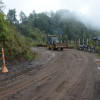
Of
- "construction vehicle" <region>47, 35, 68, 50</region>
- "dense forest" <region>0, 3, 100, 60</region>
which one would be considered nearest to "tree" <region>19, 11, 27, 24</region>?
"dense forest" <region>0, 3, 100, 60</region>

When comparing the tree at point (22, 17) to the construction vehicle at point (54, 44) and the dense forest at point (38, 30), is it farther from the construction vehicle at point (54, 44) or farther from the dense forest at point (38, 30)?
the construction vehicle at point (54, 44)

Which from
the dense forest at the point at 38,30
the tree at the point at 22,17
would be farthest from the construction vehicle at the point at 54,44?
A: the tree at the point at 22,17

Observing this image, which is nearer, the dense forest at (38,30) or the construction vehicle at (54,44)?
the dense forest at (38,30)

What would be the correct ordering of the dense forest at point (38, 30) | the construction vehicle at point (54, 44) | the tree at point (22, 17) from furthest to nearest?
the tree at point (22, 17) < the construction vehicle at point (54, 44) < the dense forest at point (38, 30)

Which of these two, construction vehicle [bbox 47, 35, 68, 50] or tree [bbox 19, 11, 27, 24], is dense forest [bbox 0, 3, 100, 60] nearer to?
tree [bbox 19, 11, 27, 24]

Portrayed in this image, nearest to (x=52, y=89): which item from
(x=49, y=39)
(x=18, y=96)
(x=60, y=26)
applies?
(x=18, y=96)

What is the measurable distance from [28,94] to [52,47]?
23.4 m

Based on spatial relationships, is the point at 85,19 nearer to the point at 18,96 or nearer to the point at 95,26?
the point at 95,26

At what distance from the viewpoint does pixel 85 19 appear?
129000 mm

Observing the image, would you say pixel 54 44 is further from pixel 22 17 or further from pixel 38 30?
pixel 22 17

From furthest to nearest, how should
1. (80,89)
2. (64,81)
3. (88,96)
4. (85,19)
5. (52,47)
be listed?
(85,19) → (52,47) → (64,81) → (80,89) → (88,96)

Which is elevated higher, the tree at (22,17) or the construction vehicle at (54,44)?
the tree at (22,17)

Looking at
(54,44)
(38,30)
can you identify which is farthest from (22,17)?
(54,44)

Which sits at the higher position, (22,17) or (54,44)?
(22,17)
